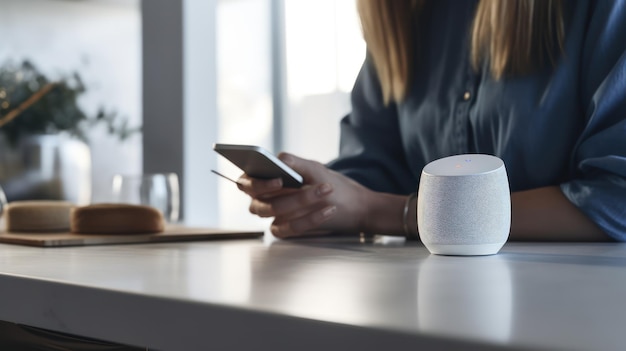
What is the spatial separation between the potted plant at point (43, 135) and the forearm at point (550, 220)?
1.86 metres

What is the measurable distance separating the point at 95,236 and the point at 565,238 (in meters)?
0.68

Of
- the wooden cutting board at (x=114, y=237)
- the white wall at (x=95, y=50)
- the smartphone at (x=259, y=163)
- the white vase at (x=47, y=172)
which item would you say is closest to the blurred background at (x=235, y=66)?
the white wall at (x=95, y=50)

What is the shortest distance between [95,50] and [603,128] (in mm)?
2750

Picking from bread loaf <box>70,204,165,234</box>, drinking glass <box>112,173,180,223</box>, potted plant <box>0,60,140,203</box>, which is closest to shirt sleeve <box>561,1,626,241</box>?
bread loaf <box>70,204,165,234</box>

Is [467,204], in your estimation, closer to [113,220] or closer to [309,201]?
[309,201]

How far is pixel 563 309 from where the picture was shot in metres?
0.45

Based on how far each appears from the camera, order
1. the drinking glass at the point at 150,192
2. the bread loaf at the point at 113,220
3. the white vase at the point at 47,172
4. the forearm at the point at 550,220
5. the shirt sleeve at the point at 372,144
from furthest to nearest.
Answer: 1. the white vase at the point at 47,172
2. the drinking glass at the point at 150,192
3. the shirt sleeve at the point at 372,144
4. the bread loaf at the point at 113,220
5. the forearm at the point at 550,220

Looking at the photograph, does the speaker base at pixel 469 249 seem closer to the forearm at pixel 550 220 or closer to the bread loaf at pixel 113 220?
the forearm at pixel 550 220

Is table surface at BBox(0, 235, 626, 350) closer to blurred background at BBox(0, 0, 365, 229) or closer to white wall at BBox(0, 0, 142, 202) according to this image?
blurred background at BBox(0, 0, 365, 229)

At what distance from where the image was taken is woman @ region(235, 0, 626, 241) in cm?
112

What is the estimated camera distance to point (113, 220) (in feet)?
4.12

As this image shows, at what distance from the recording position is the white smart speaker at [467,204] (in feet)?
2.70

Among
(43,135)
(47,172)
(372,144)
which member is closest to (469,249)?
(372,144)

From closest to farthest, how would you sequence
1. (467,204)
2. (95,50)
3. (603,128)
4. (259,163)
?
1. (467,204)
2. (259,163)
3. (603,128)
4. (95,50)
